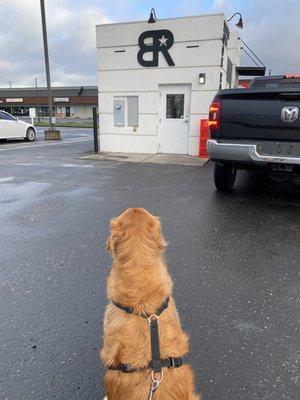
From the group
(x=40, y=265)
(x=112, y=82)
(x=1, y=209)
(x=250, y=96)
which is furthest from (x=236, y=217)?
(x=112, y=82)

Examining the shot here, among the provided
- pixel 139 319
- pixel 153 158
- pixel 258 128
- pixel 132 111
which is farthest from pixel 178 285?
pixel 132 111

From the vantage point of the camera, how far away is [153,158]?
12.0 meters

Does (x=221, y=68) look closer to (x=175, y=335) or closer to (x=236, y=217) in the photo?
(x=236, y=217)

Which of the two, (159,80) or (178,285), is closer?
(178,285)

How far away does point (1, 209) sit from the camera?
614 centimetres

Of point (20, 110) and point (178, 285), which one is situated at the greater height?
point (178, 285)

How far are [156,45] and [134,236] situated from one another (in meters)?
11.7

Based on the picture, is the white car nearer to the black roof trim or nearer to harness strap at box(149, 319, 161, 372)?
the black roof trim

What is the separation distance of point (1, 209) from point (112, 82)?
27.2ft

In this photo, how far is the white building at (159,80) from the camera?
11.6m

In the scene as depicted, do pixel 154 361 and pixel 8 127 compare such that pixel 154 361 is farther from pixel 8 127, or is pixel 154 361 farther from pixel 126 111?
pixel 8 127

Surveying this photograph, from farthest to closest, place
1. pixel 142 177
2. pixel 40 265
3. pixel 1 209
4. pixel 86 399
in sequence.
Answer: pixel 142 177, pixel 1 209, pixel 40 265, pixel 86 399

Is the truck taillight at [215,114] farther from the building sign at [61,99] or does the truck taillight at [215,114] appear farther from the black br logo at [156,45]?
the building sign at [61,99]

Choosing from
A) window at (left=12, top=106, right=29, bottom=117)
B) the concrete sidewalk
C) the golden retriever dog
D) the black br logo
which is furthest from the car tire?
window at (left=12, top=106, right=29, bottom=117)
